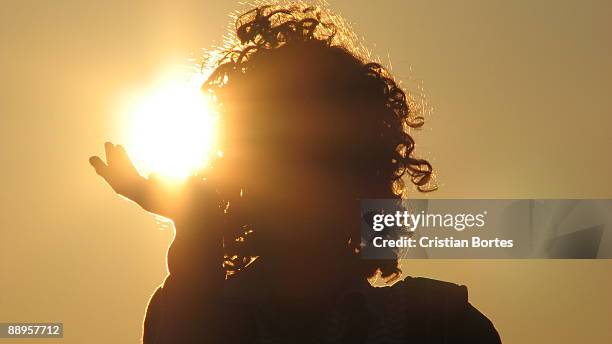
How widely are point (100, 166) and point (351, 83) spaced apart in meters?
1.07

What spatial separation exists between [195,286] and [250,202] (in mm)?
436

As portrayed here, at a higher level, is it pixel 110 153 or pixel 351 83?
pixel 351 83

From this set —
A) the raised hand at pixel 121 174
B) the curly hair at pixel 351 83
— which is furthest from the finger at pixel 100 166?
the curly hair at pixel 351 83

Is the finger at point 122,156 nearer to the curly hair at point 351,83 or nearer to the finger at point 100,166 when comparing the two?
the finger at point 100,166

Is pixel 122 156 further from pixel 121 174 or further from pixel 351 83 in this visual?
pixel 351 83

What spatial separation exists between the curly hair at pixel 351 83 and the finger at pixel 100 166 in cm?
74

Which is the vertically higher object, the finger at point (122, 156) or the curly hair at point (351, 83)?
the curly hair at point (351, 83)

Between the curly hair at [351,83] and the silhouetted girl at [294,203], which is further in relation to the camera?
the curly hair at [351,83]

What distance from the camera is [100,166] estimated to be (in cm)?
319

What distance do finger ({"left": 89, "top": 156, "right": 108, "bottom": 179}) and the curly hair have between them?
74 centimetres

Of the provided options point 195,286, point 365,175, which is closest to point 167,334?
point 195,286

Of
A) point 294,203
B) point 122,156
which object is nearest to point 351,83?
point 294,203

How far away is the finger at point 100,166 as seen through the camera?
3.15m

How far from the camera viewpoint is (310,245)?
3402 mm
